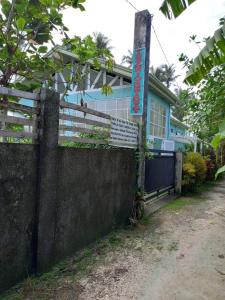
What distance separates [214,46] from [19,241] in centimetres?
309

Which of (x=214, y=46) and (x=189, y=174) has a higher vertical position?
(x=214, y=46)

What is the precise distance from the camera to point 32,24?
12.5 ft

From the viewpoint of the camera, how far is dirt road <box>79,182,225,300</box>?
A: 9.65 ft

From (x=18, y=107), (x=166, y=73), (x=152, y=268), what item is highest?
(x=166, y=73)

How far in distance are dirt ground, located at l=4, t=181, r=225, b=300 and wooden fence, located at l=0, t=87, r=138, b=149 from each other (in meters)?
1.69

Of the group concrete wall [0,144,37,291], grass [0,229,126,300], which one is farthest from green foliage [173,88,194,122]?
concrete wall [0,144,37,291]

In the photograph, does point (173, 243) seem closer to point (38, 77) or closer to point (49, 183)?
point (49, 183)

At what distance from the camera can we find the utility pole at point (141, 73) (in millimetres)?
5477

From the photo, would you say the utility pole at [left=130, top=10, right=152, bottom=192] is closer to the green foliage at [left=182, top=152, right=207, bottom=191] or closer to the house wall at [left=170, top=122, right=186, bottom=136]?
the green foliage at [left=182, top=152, right=207, bottom=191]

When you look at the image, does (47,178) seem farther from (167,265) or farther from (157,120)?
(157,120)

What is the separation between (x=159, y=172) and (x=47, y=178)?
4760mm

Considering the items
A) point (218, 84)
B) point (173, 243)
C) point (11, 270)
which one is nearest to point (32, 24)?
point (11, 270)

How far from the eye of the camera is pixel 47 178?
320 centimetres

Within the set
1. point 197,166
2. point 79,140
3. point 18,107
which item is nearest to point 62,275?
point 79,140
